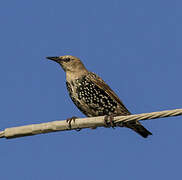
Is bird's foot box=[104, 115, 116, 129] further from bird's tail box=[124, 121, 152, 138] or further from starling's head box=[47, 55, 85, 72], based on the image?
starling's head box=[47, 55, 85, 72]

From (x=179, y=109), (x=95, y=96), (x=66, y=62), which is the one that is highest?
(x=66, y=62)

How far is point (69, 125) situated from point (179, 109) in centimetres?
141

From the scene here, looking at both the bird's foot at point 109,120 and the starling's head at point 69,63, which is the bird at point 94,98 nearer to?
the starling's head at point 69,63

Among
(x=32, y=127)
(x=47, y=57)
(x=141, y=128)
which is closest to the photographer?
(x=32, y=127)

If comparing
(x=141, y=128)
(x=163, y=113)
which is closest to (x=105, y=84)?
(x=141, y=128)

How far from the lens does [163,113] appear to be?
18.1ft

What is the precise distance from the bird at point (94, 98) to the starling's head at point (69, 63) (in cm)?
9

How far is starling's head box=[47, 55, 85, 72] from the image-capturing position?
911 centimetres

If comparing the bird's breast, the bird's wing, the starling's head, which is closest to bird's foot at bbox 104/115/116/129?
the bird's breast

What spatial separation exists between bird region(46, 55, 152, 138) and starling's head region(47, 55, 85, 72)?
0.09 m

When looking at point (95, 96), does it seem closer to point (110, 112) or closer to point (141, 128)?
point (110, 112)

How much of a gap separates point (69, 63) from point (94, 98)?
92 cm

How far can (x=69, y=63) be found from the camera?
364 inches

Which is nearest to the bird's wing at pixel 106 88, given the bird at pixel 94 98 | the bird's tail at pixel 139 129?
the bird at pixel 94 98
